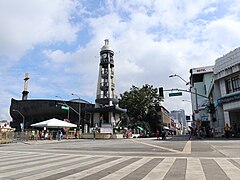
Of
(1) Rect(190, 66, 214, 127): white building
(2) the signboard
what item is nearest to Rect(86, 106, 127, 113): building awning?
(1) Rect(190, 66, 214, 127): white building

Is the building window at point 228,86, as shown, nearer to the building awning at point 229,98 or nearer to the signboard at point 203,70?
the building awning at point 229,98

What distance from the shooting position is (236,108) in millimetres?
29484

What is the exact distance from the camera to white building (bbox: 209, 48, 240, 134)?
99.0 feet

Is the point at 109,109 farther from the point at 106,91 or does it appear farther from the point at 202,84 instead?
the point at 202,84

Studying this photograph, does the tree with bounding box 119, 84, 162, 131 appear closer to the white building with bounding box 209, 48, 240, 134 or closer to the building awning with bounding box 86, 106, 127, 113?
the building awning with bounding box 86, 106, 127, 113

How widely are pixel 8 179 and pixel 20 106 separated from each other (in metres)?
93.4

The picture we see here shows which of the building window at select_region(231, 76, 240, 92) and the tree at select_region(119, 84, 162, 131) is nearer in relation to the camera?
the building window at select_region(231, 76, 240, 92)

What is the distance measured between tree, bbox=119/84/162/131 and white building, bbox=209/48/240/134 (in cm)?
3416

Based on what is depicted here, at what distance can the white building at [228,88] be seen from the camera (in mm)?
30188

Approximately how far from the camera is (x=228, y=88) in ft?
107

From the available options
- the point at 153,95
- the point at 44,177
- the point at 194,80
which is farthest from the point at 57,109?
the point at 44,177

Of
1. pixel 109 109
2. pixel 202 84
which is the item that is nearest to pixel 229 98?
pixel 109 109

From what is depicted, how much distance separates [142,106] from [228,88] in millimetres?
37725

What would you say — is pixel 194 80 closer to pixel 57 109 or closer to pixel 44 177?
pixel 57 109
